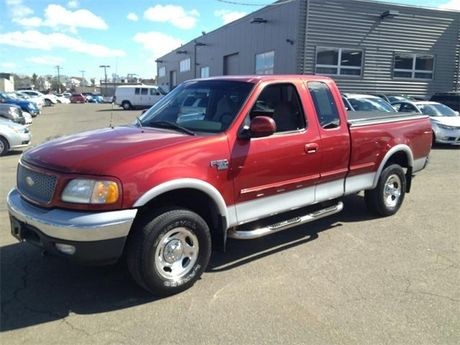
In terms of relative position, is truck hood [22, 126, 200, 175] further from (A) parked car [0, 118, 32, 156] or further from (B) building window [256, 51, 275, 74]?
(B) building window [256, 51, 275, 74]

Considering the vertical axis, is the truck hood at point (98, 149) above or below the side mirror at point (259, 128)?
below

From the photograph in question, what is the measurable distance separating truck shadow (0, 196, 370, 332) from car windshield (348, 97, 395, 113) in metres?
9.62

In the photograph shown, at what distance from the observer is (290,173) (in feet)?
16.0

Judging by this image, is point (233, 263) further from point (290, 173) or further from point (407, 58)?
point (407, 58)

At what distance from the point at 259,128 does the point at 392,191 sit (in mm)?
3192

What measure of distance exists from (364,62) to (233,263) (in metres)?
22.6

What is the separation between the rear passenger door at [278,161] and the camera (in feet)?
14.6

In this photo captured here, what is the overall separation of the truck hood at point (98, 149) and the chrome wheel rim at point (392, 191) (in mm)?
3444

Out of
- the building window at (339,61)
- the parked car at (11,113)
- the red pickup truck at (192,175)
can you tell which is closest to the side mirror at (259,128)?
the red pickup truck at (192,175)

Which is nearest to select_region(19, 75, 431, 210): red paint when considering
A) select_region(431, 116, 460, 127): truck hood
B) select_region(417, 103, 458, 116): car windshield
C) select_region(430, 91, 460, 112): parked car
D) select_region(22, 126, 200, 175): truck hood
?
select_region(22, 126, 200, 175): truck hood

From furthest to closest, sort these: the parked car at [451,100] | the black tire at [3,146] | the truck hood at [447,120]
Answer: the parked car at [451,100] < the truck hood at [447,120] < the black tire at [3,146]

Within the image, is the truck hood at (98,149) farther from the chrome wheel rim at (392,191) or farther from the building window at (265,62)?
the building window at (265,62)

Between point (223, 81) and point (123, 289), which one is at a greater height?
point (223, 81)

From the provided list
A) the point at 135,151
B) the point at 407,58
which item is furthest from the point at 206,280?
the point at 407,58
